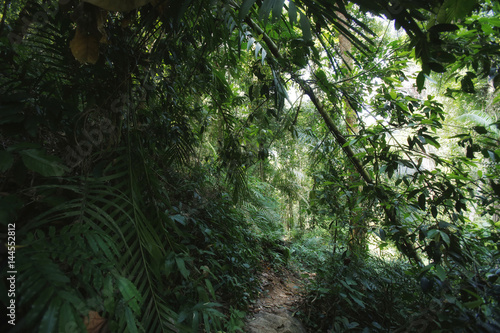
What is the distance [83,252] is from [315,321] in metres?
2.47

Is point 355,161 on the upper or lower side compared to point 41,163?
upper

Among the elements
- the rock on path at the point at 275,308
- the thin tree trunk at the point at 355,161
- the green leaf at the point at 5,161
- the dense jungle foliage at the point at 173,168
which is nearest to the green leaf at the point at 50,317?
the dense jungle foliage at the point at 173,168

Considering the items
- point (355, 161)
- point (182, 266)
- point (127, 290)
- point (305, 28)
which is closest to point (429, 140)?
point (355, 161)

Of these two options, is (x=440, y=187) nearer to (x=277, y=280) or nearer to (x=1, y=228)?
(x=1, y=228)

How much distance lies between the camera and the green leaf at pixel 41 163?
2.48 feet

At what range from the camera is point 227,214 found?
129 inches

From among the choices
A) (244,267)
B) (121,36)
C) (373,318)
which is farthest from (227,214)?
(121,36)

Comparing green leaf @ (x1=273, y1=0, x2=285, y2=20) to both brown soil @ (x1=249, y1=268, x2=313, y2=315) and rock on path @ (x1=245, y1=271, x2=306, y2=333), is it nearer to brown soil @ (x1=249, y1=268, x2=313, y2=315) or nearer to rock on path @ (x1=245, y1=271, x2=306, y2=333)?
rock on path @ (x1=245, y1=271, x2=306, y2=333)

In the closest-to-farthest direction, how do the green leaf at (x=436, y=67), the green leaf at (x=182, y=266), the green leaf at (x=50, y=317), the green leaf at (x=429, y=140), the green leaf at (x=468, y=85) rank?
the green leaf at (x=50, y=317) → the green leaf at (x=436, y=67) → the green leaf at (x=182, y=266) → the green leaf at (x=468, y=85) → the green leaf at (x=429, y=140)

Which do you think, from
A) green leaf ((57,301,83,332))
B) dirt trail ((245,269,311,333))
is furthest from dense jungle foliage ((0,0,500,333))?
dirt trail ((245,269,311,333))

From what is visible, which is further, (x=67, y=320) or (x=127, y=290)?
(x=127, y=290)

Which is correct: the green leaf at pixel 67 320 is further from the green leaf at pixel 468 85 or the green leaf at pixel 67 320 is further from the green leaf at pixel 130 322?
the green leaf at pixel 468 85

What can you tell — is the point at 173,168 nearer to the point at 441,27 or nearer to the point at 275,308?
the point at 275,308

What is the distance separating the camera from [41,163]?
0.77 meters
